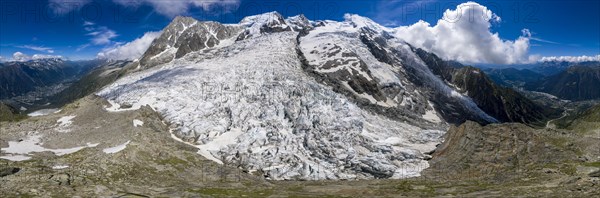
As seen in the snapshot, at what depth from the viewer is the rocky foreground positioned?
8625cm

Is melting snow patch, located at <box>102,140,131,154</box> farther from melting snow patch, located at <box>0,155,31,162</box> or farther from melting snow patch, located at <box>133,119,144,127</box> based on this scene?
melting snow patch, located at <box>0,155,31,162</box>

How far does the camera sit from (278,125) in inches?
5846

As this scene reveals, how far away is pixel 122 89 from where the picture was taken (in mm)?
178500

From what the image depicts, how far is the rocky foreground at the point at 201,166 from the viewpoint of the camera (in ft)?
283

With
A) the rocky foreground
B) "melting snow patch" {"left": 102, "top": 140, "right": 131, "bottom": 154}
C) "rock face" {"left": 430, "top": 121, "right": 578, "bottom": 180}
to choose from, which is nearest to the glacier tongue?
the rocky foreground

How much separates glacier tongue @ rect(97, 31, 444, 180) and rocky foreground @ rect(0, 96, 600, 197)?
25.7ft

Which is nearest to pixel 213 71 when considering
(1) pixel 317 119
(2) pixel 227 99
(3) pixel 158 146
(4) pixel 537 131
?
(2) pixel 227 99

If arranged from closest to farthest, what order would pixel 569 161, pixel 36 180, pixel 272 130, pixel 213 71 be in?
pixel 36 180, pixel 569 161, pixel 272 130, pixel 213 71

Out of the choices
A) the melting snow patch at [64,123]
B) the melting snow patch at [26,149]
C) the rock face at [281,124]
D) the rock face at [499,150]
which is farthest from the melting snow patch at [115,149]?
the rock face at [499,150]

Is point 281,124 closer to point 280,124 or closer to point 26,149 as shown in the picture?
point 280,124

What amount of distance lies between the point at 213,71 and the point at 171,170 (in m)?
86.7

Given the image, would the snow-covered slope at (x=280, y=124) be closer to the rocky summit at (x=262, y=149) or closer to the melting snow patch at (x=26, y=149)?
the rocky summit at (x=262, y=149)

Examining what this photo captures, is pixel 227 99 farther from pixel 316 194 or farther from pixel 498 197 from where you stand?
pixel 498 197

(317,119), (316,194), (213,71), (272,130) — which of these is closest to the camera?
(316,194)
